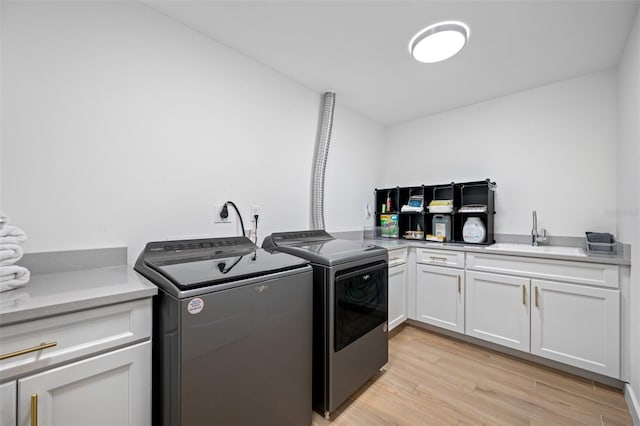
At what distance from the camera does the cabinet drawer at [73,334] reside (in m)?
0.76

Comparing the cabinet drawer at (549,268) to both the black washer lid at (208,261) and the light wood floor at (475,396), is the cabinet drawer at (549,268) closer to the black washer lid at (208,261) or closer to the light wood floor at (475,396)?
the light wood floor at (475,396)

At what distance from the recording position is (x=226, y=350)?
1.05 m

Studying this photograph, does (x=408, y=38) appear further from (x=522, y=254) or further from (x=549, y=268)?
(x=549, y=268)

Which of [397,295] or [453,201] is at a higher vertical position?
[453,201]

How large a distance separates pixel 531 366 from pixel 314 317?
1811 millimetres

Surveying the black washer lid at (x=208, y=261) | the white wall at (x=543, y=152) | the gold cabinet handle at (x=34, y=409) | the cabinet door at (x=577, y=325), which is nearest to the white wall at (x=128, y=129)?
Answer: the black washer lid at (x=208, y=261)

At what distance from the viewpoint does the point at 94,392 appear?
890mm

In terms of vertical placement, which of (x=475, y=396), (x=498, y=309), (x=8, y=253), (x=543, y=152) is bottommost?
(x=475, y=396)

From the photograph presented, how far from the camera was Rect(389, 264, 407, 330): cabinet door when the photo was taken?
2307 mm

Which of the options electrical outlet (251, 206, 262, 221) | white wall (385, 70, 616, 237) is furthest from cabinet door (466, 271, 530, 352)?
electrical outlet (251, 206, 262, 221)

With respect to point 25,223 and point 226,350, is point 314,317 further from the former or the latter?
point 25,223

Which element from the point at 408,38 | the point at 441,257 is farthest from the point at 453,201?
the point at 408,38

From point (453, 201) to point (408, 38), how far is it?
1.56m

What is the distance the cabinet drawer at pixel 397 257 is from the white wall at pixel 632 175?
4.70ft
